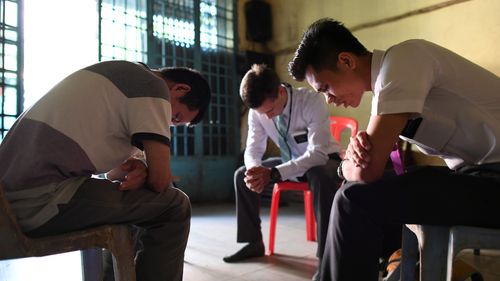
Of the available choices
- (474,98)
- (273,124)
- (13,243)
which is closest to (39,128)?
(13,243)

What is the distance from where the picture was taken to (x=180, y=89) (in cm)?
121

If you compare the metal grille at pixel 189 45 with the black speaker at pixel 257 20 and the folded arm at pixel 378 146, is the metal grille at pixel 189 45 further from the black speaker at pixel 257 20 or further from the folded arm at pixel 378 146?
the folded arm at pixel 378 146

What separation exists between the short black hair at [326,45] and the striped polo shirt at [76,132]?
1.38 ft

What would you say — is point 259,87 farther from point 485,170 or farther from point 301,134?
point 485,170

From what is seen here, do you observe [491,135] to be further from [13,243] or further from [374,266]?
[13,243]

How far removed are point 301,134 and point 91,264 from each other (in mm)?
1337

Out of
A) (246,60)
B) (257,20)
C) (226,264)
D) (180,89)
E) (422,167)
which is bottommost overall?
(226,264)

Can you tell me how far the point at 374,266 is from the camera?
0.84 metres

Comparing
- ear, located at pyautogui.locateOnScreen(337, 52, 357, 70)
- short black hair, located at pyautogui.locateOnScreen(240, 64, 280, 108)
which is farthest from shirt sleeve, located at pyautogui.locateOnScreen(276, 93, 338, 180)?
ear, located at pyautogui.locateOnScreen(337, 52, 357, 70)

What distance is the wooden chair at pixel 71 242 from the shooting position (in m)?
0.78

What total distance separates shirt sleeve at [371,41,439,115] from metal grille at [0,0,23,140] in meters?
2.80

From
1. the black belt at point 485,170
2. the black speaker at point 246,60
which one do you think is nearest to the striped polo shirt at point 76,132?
the black belt at point 485,170

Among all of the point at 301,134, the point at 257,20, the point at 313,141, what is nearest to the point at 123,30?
the point at 257,20

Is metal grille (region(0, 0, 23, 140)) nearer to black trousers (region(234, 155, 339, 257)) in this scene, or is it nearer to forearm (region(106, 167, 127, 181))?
black trousers (region(234, 155, 339, 257))
